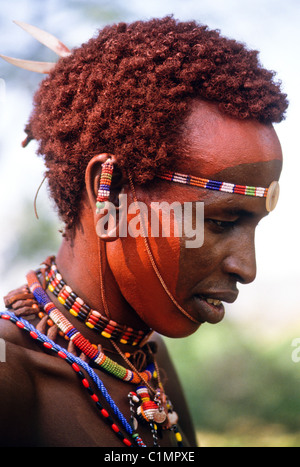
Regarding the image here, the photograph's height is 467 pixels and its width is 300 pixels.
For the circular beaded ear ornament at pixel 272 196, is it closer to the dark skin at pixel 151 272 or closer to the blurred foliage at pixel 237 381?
the dark skin at pixel 151 272

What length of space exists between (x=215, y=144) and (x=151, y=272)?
0.57m

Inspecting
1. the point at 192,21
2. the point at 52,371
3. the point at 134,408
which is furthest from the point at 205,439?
the point at 192,21

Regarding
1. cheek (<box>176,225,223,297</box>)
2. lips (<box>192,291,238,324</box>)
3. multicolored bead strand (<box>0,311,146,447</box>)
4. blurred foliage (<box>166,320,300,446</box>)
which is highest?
cheek (<box>176,225,223,297</box>)

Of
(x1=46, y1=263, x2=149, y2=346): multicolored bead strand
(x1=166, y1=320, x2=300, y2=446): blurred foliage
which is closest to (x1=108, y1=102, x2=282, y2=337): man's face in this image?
(x1=46, y1=263, x2=149, y2=346): multicolored bead strand

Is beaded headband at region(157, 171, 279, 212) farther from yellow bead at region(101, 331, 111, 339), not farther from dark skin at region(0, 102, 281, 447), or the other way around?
yellow bead at region(101, 331, 111, 339)

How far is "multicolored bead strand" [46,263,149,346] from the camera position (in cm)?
223

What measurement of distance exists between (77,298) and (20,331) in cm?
28

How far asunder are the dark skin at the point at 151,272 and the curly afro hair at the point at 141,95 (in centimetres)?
7

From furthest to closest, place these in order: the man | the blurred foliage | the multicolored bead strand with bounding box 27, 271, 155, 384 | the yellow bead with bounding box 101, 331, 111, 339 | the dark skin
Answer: the blurred foliage → the yellow bead with bounding box 101, 331, 111, 339 → the multicolored bead strand with bounding box 27, 271, 155, 384 → the man → the dark skin

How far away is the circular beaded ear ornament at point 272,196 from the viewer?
218 cm

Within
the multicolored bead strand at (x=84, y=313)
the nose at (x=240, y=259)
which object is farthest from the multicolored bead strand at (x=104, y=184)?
the nose at (x=240, y=259)

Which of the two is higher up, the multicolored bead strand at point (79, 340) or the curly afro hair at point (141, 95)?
the curly afro hair at point (141, 95)

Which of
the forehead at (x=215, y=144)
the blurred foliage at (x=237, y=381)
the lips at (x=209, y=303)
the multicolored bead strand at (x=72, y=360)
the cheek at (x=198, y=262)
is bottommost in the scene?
the blurred foliage at (x=237, y=381)

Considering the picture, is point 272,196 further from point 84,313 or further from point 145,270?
point 84,313
